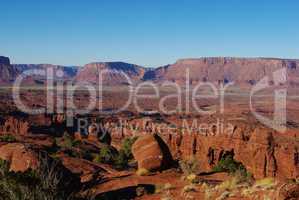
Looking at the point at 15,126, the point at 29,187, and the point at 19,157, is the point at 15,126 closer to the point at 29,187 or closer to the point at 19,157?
the point at 19,157

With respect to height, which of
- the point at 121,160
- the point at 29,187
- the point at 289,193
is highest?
the point at 289,193

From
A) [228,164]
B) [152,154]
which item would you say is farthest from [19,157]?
[228,164]

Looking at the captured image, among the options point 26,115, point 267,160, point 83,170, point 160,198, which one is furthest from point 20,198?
point 26,115

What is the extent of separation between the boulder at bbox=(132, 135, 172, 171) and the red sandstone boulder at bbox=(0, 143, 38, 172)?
6097 millimetres

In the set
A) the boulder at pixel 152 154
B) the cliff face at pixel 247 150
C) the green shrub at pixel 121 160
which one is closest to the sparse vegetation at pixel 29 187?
the boulder at pixel 152 154

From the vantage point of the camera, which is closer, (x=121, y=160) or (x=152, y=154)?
(x=152, y=154)

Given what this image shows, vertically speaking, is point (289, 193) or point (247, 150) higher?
point (289, 193)

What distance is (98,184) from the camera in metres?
17.7

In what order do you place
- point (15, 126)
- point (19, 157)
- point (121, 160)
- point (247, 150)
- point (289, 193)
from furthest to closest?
point (15, 126)
point (121, 160)
point (247, 150)
point (19, 157)
point (289, 193)

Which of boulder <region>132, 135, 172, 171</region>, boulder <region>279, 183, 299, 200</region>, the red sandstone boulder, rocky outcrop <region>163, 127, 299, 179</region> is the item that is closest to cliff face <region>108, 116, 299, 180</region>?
rocky outcrop <region>163, 127, 299, 179</region>

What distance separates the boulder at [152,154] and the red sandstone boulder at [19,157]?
A: 6097 mm

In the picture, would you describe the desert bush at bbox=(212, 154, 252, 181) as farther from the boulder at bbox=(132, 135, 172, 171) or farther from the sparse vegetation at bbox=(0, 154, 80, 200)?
the sparse vegetation at bbox=(0, 154, 80, 200)

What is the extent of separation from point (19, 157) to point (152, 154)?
7.06 meters

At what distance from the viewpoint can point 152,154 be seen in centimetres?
2114
